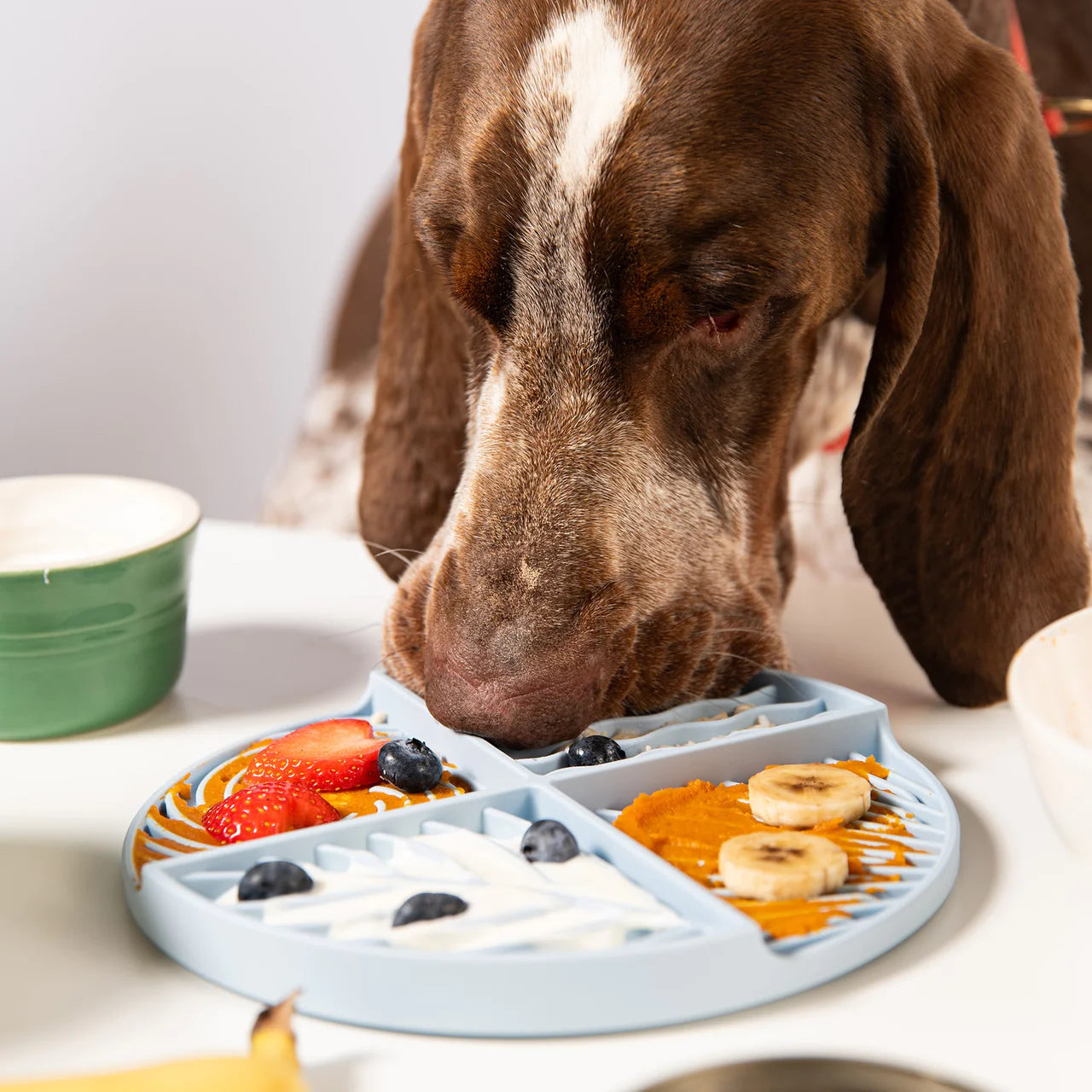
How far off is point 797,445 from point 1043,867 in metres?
1.03

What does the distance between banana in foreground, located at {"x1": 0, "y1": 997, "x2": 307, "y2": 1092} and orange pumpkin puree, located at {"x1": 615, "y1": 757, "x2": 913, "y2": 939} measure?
37cm

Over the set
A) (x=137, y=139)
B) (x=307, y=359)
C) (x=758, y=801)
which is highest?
(x=137, y=139)

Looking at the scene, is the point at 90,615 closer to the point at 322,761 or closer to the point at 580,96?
the point at 322,761

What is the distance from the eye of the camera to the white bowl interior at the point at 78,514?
73.8 inches

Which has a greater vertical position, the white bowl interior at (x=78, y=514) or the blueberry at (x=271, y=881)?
the white bowl interior at (x=78, y=514)

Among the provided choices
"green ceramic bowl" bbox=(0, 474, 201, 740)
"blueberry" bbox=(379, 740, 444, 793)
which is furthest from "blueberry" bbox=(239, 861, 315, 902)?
"green ceramic bowl" bbox=(0, 474, 201, 740)

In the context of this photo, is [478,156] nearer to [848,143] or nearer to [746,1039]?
[848,143]

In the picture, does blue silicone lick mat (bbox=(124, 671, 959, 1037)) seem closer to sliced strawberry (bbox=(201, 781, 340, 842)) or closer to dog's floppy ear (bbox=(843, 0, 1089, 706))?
sliced strawberry (bbox=(201, 781, 340, 842))

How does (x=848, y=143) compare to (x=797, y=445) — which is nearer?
(x=848, y=143)

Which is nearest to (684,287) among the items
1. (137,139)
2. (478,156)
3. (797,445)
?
(478,156)

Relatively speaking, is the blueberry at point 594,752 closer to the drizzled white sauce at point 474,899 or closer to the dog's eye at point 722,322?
the drizzled white sauce at point 474,899

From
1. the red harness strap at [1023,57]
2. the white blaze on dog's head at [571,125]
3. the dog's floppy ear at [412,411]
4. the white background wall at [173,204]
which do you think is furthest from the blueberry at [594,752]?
the white background wall at [173,204]

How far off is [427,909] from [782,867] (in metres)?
0.28

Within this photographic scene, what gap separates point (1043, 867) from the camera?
1.40 meters
